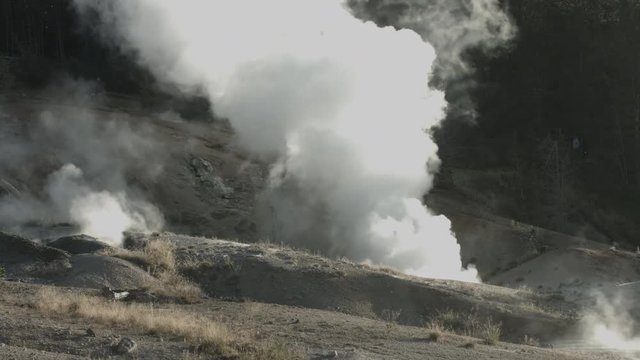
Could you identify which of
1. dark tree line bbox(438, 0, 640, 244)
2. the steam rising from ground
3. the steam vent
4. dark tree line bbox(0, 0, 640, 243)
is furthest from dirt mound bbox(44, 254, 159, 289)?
dark tree line bbox(438, 0, 640, 244)

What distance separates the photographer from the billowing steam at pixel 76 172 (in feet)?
68.4

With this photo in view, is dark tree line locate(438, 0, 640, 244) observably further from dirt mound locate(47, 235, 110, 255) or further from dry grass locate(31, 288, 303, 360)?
dry grass locate(31, 288, 303, 360)

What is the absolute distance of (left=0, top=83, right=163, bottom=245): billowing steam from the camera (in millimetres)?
20859

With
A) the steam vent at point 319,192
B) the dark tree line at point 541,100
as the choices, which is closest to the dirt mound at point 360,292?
the steam vent at point 319,192

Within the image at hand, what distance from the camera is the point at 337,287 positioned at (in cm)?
1412

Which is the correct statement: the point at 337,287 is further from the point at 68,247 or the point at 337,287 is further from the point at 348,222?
the point at 348,222

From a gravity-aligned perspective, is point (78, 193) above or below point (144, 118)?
below

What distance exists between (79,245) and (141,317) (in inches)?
265

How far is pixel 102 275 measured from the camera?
13469 mm

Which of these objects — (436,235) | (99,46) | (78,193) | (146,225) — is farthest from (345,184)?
(99,46)

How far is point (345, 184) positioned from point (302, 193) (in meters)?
2.47

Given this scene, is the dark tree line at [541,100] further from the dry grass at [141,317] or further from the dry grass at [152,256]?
the dry grass at [141,317]

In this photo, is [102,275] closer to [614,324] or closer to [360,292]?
[360,292]

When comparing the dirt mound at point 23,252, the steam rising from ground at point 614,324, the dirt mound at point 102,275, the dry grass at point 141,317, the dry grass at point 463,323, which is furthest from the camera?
the dirt mound at point 23,252
